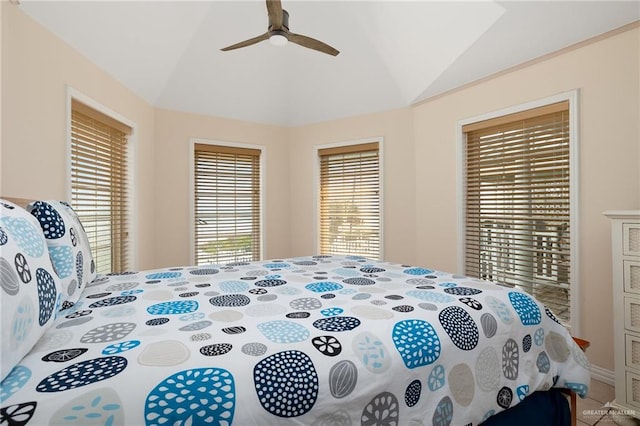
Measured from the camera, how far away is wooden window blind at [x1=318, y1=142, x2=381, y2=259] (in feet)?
13.8

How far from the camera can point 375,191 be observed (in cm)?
418

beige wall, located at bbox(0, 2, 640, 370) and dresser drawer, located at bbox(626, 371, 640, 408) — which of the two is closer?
dresser drawer, located at bbox(626, 371, 640, 408)

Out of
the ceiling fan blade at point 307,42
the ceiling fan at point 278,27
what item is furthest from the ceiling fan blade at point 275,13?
the ceiling fan blade at point 307,42

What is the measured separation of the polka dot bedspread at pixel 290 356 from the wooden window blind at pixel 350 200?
2472mm

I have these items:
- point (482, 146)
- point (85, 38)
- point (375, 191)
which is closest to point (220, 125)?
point (85, 38)

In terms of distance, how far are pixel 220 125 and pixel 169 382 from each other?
12.7ft

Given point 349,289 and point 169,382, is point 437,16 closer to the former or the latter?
point 349,289

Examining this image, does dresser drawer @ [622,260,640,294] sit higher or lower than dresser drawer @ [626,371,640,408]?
higher

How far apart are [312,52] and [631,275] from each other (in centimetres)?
348

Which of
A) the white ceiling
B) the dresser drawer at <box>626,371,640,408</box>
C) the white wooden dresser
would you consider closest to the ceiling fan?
the white ceiling

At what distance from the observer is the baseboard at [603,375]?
7.55 feet

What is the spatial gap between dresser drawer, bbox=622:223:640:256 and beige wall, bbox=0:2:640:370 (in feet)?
1.55

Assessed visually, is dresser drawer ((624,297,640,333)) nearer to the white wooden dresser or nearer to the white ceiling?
the white wooden dresser

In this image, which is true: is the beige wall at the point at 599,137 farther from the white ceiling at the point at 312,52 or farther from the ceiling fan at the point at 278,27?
the ceiling fan at the point at 278,27
